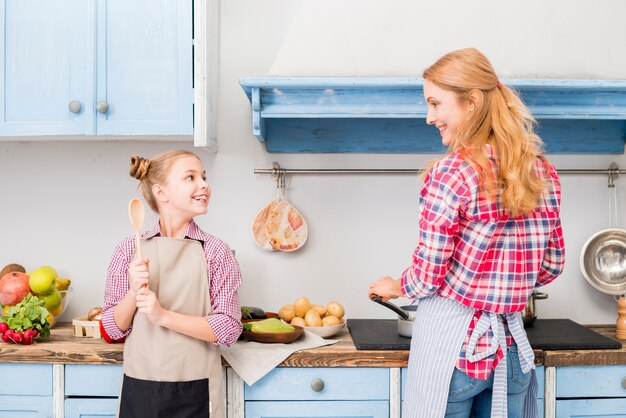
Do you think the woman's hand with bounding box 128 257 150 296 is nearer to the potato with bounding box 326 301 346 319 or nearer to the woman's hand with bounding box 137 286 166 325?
the woman's hand with bounding box 137 286 166 325

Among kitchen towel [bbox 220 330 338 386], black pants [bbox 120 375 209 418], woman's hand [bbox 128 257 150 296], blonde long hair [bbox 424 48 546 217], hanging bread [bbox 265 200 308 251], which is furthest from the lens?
hanging bread [bbox 265 200 308 251]

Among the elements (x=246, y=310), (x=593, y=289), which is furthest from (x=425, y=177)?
(x=593, y=289)

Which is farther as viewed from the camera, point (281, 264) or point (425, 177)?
point (281, 264)

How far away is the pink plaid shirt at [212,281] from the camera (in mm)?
1719

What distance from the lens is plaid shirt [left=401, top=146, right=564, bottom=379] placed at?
142 centimetres

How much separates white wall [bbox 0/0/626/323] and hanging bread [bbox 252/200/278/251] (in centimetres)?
5

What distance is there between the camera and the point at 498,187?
1.42 m

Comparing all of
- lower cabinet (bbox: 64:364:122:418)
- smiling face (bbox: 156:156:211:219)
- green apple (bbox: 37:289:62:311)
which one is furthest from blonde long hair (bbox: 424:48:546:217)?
green apple (bbox: 37:289:62:311)

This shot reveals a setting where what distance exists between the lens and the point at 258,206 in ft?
8.13

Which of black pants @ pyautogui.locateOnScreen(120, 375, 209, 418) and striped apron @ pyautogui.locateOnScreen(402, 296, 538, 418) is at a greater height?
striped apron @ pyautogui.locateOnScreen(402, 296, 538, 418)

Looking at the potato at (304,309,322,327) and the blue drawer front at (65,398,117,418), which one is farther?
the potato at (304,309,322,327)

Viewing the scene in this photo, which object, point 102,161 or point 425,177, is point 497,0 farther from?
point 102,161

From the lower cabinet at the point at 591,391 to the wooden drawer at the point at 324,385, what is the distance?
0.53 metres

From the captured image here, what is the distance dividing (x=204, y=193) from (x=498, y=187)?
761mm
